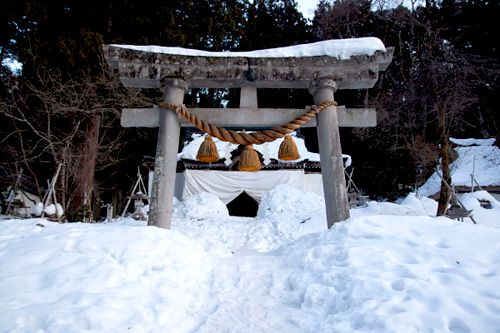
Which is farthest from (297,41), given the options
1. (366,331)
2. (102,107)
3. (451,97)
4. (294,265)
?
(366,331)

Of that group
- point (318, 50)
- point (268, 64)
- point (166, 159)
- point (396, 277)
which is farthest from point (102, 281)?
point (318, 50)

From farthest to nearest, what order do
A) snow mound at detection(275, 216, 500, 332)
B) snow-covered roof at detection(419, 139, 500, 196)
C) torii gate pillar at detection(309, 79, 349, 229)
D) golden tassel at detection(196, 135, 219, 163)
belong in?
snow-covered roof at detection(419, 139, 500, 196) < golden tassel at detection(196, 135, 219, 163) < torii gate pillar at detection(309, 79, 349, 229) < snow mound at detection(275, 216, 500, 332)

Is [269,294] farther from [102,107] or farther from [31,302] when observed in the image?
[102,107]

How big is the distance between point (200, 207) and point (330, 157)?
315 inches

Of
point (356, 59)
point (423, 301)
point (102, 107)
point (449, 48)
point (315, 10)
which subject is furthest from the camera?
point (315, 10)

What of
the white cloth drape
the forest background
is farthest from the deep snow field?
the white cloth drape

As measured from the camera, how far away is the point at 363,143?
17.3m

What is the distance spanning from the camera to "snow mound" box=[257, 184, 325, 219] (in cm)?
1105

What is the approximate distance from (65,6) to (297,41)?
1334cm

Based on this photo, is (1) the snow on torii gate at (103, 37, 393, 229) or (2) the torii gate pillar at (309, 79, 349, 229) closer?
(2) the torii gate pillar at (309, 79, 349, 229)

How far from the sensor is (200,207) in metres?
11.4

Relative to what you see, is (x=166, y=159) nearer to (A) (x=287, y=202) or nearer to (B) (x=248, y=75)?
(B) (x=248, y=75)

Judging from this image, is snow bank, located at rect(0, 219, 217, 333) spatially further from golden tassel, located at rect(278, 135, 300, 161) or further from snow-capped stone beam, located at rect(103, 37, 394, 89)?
snow-capped stone beam, located at rect(103, 37, 394, 89)

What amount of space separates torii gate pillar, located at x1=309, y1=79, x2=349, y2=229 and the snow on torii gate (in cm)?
1
